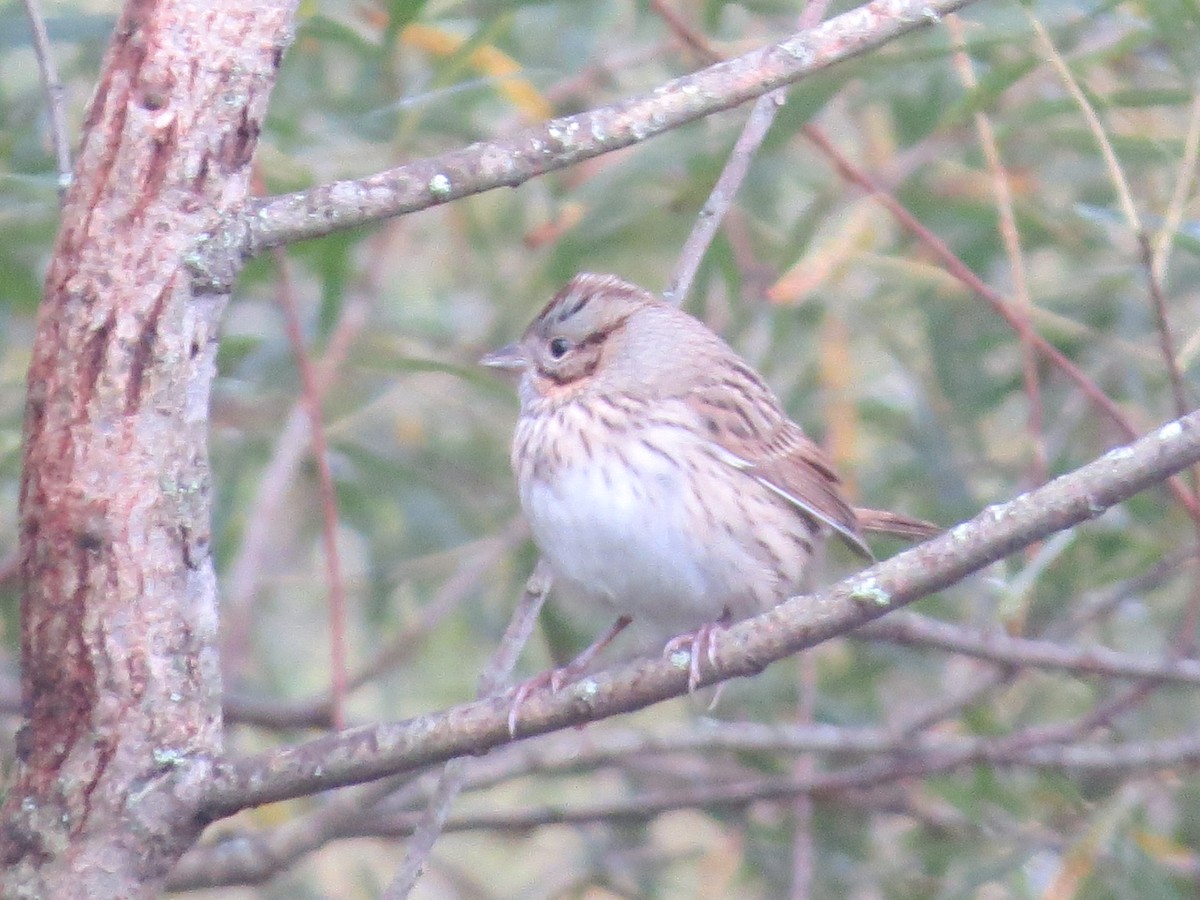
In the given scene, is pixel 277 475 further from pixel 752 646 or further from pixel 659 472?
pixel 752 646

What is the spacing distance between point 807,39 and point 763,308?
2086 mm

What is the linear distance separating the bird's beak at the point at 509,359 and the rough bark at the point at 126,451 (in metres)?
1.41

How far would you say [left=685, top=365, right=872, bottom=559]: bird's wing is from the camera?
343 centimetres

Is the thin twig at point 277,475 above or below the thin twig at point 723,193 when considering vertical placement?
below

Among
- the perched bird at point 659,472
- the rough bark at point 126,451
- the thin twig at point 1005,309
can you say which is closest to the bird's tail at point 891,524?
the perched bird at point 659,472

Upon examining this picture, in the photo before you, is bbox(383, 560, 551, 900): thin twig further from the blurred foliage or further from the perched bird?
the blurred foliage

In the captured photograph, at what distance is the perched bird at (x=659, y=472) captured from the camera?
318 cm

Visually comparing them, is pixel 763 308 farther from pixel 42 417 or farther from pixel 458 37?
pixel 42 417

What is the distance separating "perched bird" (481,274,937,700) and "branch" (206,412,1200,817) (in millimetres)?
784

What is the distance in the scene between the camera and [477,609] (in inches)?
184

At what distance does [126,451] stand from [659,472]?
50.1 inches

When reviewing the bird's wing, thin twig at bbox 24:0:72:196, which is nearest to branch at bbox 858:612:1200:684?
the bird's wing

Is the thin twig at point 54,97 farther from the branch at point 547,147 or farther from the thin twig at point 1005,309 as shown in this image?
the thin twig at point 1005,309

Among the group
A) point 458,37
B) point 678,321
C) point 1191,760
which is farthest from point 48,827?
point 458,37
